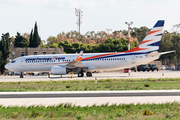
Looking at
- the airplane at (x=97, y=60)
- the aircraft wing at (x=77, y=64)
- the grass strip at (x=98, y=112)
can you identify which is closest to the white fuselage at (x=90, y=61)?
the airplane at (x=97, y=60)

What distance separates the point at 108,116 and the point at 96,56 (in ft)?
107

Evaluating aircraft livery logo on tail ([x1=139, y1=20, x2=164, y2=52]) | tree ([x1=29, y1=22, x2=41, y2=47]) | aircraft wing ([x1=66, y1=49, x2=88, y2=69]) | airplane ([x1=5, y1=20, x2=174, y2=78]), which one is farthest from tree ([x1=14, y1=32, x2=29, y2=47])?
aircraft livery logo on tail ([x1=139, y1=20, x2=164, y2=52])

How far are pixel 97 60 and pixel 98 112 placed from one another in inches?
1224

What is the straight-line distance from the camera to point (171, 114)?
13414 mm

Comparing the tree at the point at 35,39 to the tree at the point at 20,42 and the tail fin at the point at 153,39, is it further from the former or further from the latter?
the tail fin at the point at 153,39

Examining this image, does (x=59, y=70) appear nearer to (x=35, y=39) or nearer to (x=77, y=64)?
(x=77, y=64)

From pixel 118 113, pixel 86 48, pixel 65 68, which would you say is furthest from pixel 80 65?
pixel 86 48

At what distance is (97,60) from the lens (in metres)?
45.8

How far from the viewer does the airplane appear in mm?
44062

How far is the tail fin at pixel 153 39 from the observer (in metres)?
44.0

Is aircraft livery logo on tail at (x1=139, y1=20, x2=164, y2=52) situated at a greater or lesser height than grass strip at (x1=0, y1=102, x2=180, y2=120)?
greater

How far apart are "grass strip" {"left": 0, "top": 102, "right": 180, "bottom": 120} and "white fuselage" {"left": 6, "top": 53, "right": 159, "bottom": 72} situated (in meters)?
28.1

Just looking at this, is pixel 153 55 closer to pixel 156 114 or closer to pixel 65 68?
pixel 65 68

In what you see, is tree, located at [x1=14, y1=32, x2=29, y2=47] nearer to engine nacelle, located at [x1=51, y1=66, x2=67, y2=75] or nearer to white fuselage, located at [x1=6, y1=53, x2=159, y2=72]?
white fuselage, located at [x1=6, y1=53, x2=159, y2=72]
